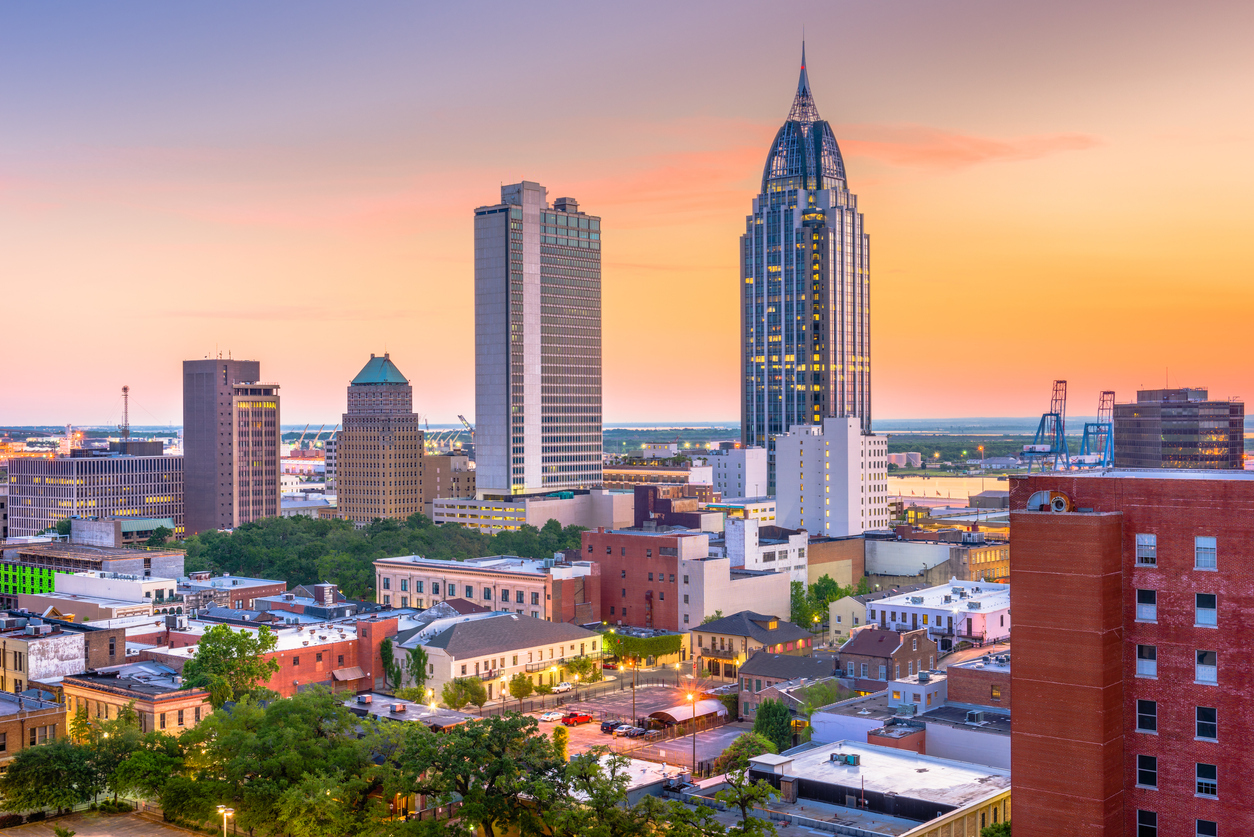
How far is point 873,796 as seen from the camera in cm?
6291

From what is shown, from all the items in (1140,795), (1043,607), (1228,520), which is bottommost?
(1140,795)

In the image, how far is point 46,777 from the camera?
245 ft

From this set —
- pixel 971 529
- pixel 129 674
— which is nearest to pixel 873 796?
pixel 129 674

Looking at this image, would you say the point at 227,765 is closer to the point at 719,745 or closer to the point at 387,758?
the point at 387,758

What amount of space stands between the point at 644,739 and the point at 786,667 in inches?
589

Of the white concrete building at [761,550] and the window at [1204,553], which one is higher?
the window at [1204,553]

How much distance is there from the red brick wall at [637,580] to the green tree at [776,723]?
48.2 meters

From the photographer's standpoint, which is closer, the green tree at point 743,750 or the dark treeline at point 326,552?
the green tree at point 743,750

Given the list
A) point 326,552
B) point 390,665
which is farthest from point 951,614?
point 326,552

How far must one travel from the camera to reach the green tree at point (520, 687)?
110188 millimetres

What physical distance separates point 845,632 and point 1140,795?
308ft

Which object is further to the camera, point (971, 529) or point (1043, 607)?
point (971, 529)

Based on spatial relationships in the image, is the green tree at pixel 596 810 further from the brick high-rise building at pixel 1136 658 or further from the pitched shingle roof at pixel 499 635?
the pitched shingle roof at pixel 499 635

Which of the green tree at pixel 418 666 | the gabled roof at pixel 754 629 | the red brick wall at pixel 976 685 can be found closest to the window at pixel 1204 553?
the red brick wall at pixel 976 685
